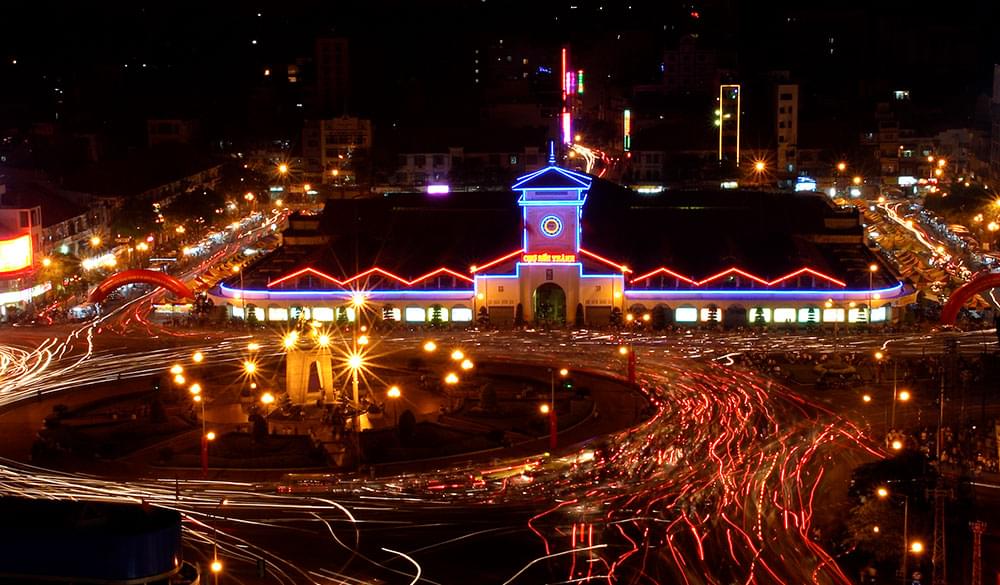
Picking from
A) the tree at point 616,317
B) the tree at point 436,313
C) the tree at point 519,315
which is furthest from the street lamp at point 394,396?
the tree at point 616,317

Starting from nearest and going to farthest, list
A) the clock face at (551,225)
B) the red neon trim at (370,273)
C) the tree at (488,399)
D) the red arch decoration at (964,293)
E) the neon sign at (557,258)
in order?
the tree at (488,399) < the red arch decoration at (964,293) < the clock face at (551,225) < the neon sign at (557,258) < the red neon trim at (370,273)

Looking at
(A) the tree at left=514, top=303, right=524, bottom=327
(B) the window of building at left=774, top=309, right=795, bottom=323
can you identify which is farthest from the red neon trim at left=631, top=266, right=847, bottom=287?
(A) the tree at left=514, top=303, right=524, bottom=327

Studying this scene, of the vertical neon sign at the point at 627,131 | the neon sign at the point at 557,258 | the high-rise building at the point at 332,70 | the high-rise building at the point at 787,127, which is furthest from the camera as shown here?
the high-rise building at the point at 332,70

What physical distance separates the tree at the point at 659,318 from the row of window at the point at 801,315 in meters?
0.63

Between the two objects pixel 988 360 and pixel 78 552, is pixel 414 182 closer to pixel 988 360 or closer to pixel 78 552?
pixel 988 360

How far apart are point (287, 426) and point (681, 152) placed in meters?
54.7

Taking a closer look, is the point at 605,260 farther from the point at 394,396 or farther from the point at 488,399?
the point at 488,399

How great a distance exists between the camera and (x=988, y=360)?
4697 centimetres

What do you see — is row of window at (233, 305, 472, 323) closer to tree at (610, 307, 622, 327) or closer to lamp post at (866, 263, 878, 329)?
tree at (610, 307, 622, 327)

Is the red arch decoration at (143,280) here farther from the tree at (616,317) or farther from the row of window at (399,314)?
the tree at (616,317)

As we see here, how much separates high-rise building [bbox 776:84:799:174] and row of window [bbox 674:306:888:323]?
39.1 metres

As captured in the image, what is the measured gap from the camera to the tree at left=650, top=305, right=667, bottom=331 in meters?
54.4

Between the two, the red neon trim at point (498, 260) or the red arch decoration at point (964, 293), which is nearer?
the red arch decoration at point (964, 293)

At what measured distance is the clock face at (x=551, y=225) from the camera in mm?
55219
